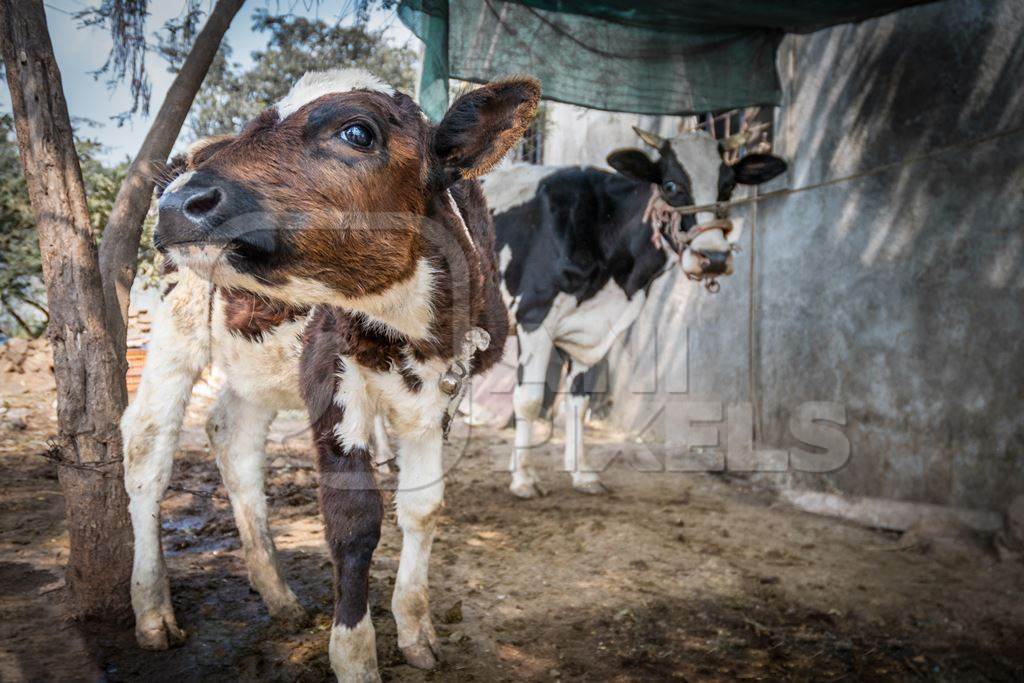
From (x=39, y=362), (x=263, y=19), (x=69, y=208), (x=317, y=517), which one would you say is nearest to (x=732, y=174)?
(x=263, y=19)

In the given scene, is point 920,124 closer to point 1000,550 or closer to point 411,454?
point 1000,550

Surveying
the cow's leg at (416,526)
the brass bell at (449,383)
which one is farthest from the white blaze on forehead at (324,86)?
the cow's leg at (416,526)

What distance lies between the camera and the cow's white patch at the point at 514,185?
19.4ft

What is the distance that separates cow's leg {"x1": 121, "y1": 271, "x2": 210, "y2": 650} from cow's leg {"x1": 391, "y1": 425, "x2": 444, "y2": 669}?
2.93 ft

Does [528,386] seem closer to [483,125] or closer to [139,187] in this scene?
[139,187]

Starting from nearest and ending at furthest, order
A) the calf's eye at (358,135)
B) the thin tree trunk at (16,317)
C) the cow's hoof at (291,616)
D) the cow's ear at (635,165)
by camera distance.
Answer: the calf's eye at (358,135) → the cow's hoof at (291,616) → the cow's ear at (635,165) → the thin tree trunk at (16,317)

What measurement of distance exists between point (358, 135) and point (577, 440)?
408cm

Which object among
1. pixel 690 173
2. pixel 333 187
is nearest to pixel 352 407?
pixel 333 187

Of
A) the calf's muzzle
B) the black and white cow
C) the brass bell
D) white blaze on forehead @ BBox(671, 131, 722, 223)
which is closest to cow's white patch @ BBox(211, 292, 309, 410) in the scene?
the brass bell

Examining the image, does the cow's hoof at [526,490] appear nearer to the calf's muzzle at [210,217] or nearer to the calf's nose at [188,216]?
the calf's muzzle at [210,217]

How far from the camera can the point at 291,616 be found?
115 inches

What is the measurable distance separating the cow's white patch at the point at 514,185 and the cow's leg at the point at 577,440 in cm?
136

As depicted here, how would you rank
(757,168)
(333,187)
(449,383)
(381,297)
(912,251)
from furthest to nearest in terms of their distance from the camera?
(757,168) → (912,251) → (449,383) → (381,297) → (333,187)

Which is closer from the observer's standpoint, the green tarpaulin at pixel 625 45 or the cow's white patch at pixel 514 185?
the green tarpaulin at pixel 625 45
